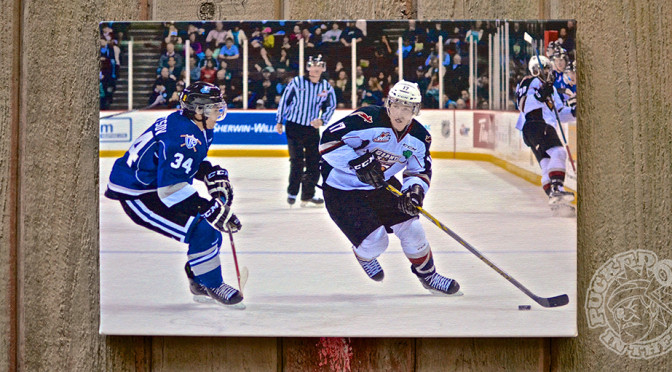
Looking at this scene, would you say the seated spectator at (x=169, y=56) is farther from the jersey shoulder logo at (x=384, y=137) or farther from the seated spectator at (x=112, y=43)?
the jersey shoulder logo at (x=384, y=137)

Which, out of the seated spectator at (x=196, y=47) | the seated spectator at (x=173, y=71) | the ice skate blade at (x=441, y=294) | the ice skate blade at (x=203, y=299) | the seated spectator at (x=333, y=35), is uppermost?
the seated spectator at (x=333, y=35)

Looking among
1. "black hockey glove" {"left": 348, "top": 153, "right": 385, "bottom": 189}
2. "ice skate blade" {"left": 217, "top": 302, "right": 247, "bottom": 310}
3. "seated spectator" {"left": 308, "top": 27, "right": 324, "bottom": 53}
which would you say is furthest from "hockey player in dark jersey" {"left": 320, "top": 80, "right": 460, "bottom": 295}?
"ice skate blade" {"left": 217, "top": 302, "right": 247, "bottom": 310}

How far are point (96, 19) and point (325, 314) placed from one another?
2.45 ft

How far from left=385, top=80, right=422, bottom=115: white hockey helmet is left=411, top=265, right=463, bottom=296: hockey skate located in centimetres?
31

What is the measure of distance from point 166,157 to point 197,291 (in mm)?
268

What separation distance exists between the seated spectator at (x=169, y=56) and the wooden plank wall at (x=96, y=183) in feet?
0.31

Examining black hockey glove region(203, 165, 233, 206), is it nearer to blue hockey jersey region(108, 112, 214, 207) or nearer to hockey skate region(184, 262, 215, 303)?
blue hockey jersey region(108, 112, 214, 207)

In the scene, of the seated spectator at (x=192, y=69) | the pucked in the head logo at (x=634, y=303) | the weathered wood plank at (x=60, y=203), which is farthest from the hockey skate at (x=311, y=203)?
the pucked in the head logo at (x=634, y=303)

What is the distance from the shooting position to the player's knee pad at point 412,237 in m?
1.04

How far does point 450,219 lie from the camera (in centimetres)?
103

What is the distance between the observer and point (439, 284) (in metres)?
1.03

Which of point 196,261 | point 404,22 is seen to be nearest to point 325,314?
point 196,261

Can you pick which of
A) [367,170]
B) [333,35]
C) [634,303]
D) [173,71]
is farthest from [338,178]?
[634,303]

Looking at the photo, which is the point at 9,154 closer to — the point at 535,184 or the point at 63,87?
the point at 63,87
